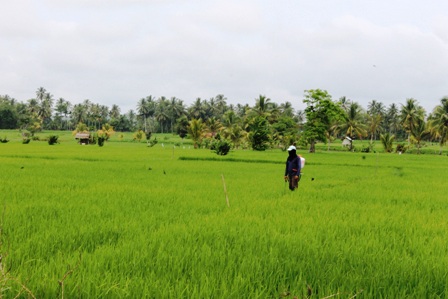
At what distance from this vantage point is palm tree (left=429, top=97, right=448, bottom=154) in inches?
1713

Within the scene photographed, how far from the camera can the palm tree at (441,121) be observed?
43500 mm

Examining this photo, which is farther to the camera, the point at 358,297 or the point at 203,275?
the point at 203,275

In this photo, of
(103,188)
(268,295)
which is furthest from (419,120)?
(268,295)

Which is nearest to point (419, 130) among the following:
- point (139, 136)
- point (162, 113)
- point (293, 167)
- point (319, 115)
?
point (319, 115)

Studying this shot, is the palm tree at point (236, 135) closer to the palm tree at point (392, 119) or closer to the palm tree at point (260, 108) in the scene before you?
the palm tree at point (260, 108)

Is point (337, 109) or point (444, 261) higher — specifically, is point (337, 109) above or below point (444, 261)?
above

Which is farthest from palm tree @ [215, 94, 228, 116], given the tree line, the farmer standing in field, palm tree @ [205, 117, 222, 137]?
the farmer standing in field

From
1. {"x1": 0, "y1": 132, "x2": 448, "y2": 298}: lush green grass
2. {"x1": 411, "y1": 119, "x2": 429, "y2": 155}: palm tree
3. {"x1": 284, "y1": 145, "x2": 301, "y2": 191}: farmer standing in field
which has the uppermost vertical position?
{"x1": 411, "y1": 119, "x2": 429, "y2": 155}: palm tree

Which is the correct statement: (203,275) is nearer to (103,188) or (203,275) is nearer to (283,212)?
(283,212)

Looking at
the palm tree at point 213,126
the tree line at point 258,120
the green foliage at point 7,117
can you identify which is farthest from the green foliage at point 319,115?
the green foliage at point 7,117

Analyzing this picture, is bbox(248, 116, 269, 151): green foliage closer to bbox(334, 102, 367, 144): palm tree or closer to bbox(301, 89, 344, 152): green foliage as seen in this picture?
bbox(301, 89, 344, 152): green foliage

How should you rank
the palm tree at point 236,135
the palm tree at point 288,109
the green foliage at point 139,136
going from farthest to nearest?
the palm tree at point 288,109 → the green foliage at point 139,136 → the palm tree at point 236,135

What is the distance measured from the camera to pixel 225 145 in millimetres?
25219

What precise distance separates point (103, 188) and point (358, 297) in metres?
6.64
